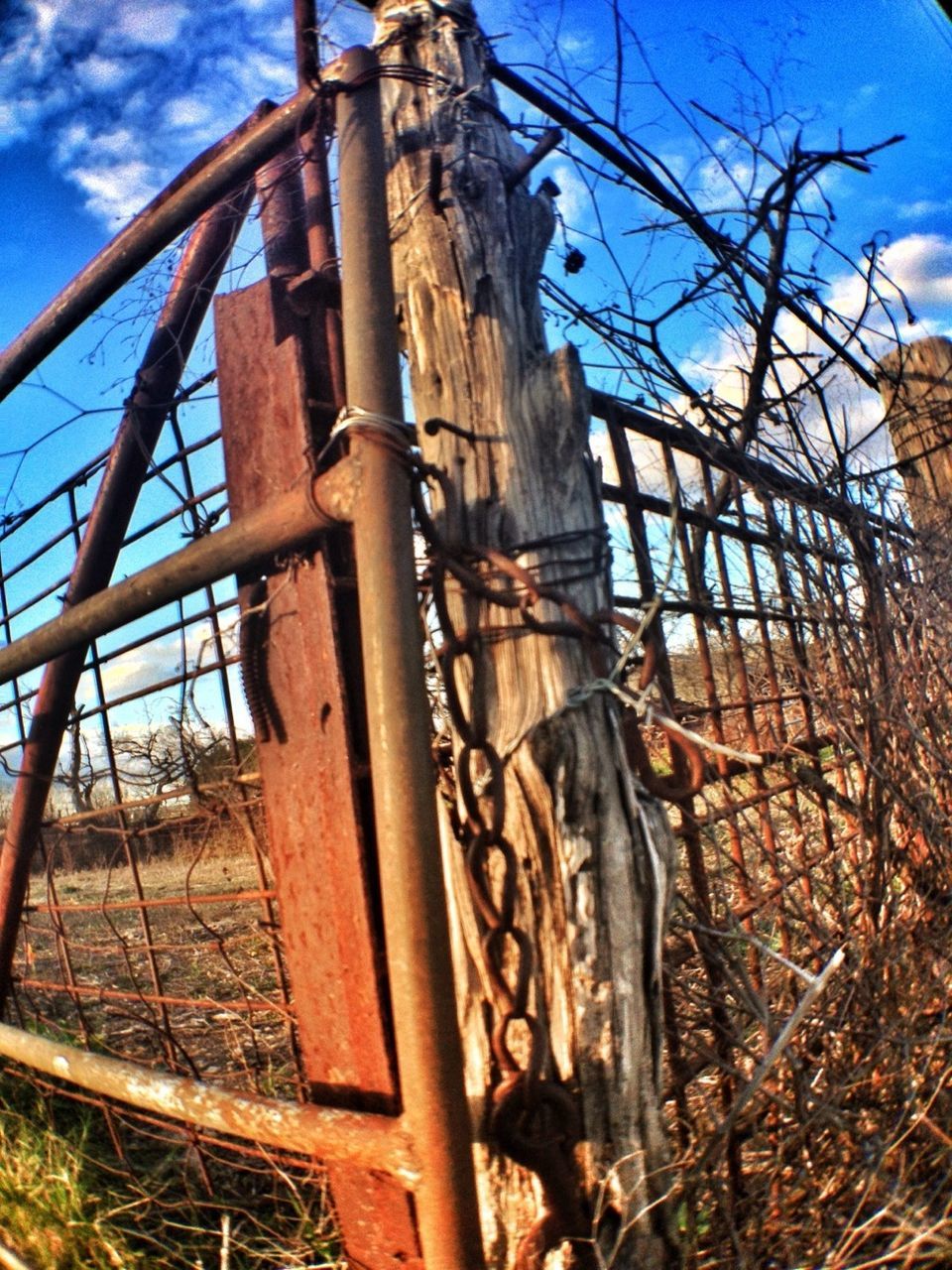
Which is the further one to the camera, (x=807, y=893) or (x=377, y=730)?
(x=807, y=893)

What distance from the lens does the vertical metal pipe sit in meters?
1.23

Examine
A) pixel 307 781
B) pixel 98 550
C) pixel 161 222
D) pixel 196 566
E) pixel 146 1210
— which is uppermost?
pixel 161 222

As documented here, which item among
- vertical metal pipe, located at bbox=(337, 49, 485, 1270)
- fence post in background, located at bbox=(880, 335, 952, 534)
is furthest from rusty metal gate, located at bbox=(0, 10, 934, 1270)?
fence post in background, located at bbox=(880, 335, 952, 534)

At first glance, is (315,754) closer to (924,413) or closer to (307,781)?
(307,781)

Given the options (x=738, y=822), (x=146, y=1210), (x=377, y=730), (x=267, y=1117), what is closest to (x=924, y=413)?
(x=738, y=822)

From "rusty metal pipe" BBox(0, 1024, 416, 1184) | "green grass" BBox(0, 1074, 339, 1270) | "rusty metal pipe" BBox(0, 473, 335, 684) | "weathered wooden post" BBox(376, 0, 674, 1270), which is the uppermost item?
"rusty metal pipe" BBox(0, 473, 335, 684)

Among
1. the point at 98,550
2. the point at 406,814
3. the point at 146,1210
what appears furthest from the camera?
the point at 98,550

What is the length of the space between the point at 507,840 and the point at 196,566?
0.77 meters

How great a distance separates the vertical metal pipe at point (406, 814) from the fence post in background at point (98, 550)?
119 cm

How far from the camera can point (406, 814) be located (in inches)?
50.4

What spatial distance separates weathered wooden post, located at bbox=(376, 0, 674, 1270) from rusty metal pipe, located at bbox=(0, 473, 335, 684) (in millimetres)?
243

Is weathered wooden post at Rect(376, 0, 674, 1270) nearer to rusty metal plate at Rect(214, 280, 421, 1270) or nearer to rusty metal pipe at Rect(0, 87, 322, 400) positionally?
rusty metal plate at Rect(214, 280, 421, 1270)

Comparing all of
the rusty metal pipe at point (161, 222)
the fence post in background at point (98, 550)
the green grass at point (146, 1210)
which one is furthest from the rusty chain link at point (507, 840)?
the fence post in background at point (98, 550)

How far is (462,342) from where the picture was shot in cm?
154
